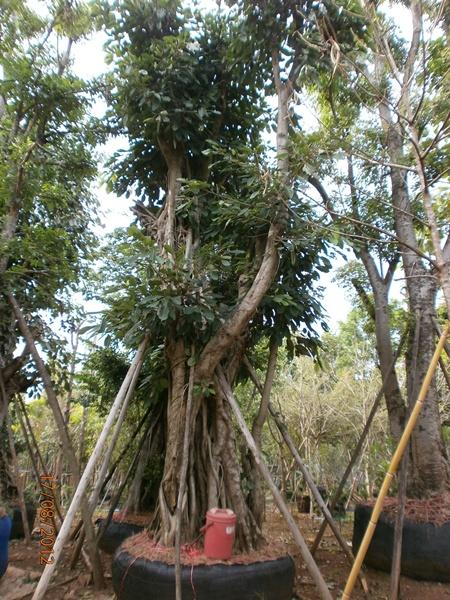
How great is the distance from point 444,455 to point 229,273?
11.0 ft

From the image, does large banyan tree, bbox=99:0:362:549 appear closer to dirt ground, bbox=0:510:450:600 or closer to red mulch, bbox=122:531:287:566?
red mulch, bbox=122:531:287:566

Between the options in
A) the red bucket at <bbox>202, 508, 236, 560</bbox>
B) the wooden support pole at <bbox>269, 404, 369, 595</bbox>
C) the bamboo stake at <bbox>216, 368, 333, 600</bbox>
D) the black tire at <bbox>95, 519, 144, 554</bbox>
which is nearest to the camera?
the bamboo stake at <bbox>216, 368, 333, 600</bbox>

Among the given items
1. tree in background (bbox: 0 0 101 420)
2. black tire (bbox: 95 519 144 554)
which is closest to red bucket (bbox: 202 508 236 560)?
black tire (bbox: 95 519 144 554)

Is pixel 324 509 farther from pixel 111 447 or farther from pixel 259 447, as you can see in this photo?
pixel 111 447

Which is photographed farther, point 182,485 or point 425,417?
point 425,417

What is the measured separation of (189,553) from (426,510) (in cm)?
254

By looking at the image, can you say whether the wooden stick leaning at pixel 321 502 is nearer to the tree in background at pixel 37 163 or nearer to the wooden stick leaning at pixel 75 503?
the wooden stick leaning at pixel 75 503

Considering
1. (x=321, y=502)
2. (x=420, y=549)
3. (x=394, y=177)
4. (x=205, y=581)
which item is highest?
(x=394, y=177)

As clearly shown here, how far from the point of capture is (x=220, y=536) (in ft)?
11.7

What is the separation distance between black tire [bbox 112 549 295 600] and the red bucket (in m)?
0.16

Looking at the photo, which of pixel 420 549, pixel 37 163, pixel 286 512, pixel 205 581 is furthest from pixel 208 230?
pixel 420 549

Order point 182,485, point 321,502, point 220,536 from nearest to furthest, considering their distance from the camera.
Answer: point 220,536 < point 182,485 < point 321,502

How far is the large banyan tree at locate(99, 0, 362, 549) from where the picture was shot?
13.8ft

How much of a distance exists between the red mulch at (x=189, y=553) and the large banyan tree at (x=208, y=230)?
5.9 inches
